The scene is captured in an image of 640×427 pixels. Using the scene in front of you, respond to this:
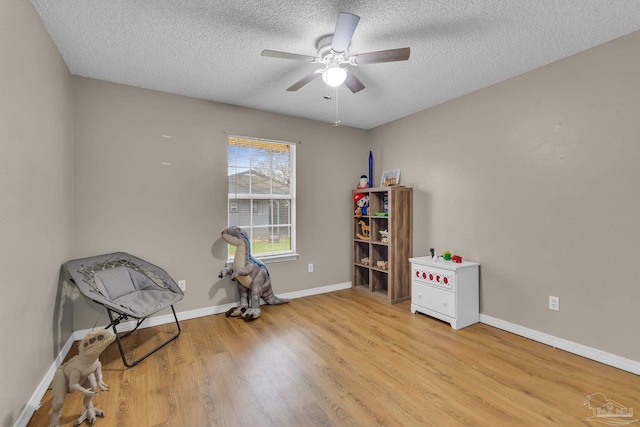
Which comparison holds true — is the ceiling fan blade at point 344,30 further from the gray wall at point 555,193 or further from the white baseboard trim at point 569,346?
the white baseboard trim at point 569,346

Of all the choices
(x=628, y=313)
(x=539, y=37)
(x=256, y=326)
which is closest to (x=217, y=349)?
(x=256, y=326)

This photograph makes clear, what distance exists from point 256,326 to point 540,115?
3.38 metres

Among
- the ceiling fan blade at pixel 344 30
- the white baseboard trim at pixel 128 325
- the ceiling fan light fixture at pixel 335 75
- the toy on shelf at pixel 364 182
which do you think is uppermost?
the ceiling fan blade at pixel 344 30

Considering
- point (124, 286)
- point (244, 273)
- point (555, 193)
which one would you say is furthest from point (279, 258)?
point (555, 193)

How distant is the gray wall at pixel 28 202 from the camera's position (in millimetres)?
1488

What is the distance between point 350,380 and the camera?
2104mm

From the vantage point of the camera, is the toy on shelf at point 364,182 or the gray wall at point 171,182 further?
the toy on shelf at point 364,182

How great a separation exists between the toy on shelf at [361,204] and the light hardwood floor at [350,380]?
1726mm

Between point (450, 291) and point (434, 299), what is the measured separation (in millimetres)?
232

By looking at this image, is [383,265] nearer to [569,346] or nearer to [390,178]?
[390,178]

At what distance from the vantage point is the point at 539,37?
2189 millimetres

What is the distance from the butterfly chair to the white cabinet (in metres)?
2.55

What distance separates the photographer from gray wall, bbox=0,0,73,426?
1.49 metres

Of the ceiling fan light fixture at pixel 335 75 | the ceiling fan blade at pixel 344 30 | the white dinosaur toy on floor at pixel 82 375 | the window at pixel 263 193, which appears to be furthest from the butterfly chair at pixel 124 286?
the ceiling fan blade at pixel 344 30
